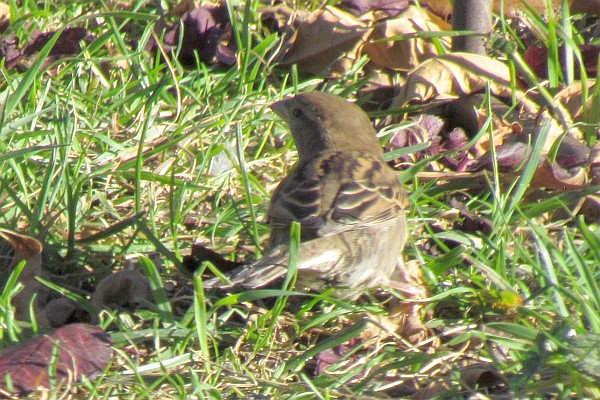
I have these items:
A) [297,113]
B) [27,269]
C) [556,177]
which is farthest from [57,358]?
[556,177]

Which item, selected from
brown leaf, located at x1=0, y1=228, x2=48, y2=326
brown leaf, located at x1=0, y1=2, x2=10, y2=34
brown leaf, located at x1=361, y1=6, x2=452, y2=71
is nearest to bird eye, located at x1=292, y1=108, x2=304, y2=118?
brown leaf, located at x1=361, y1=6, x2=452, y2=71

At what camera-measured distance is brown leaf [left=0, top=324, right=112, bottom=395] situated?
9.87ft

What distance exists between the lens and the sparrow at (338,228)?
12.2 ft

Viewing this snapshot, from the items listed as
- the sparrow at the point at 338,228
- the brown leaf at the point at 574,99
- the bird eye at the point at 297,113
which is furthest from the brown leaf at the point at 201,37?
the brown leaf at the point at 574,99

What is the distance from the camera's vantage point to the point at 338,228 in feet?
12.3

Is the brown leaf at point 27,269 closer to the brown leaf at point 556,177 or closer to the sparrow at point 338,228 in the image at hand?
the sparrow at point 338,228

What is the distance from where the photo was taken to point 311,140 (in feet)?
15.5

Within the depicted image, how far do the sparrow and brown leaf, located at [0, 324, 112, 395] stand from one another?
42cm

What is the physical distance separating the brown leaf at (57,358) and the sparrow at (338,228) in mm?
418

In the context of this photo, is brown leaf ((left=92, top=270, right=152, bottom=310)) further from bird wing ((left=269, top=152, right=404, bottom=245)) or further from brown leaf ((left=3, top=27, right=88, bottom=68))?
brown leaf ((left=3, top=27, right=88, bottom=68))

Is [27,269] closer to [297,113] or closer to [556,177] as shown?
[297,113]

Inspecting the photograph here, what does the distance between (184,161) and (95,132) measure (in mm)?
419

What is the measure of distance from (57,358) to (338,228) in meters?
1.17

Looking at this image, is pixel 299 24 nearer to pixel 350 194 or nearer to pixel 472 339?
pixel 350 194
